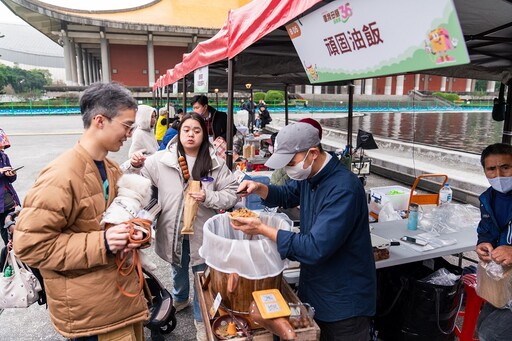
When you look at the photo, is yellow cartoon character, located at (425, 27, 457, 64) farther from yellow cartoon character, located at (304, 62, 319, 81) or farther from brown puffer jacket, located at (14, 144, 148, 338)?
brown puffer jacket, located at (14, 144, 148, 338)

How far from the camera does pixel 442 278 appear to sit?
8.51 ft

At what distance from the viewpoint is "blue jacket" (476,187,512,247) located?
211 centimetres

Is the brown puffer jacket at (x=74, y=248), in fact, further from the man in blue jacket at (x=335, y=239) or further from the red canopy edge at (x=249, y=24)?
the red canopy edge at (x=249, y=24)

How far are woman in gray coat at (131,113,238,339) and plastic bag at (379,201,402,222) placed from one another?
1876 mm

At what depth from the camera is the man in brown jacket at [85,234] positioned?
1.37 meters

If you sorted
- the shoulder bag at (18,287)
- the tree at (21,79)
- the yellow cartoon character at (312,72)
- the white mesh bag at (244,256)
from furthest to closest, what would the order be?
1. the tree at (21,79)
2. the shoulder bag at (18,287)
3. the yellow cartoon character at (312,72)
4. the white mesh bag at (244,256)

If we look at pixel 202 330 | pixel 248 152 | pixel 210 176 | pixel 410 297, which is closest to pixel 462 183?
pixel 248 152

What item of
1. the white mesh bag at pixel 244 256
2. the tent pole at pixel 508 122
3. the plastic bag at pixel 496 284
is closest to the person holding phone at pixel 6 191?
the white mesh bag at pixel 244 256

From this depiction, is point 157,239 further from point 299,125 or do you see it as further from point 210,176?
point 299,125

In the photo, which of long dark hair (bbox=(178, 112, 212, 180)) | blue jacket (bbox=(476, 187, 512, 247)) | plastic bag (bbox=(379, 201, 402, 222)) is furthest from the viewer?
plastic bag (bbox=(379, 201, 402, 222))

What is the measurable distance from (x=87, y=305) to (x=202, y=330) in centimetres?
71

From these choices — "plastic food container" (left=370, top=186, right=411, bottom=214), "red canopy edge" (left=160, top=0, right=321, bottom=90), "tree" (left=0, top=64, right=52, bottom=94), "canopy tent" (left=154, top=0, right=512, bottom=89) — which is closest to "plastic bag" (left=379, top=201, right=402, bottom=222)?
"plastic food container" (left=370, top=186, right=411, bottom=214)

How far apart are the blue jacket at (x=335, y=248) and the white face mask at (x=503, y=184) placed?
1.14 m

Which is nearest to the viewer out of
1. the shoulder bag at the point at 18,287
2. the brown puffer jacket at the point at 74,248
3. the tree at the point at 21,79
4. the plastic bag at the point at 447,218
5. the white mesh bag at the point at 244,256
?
the brown puffer jacket at the point at 74,248
